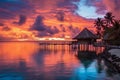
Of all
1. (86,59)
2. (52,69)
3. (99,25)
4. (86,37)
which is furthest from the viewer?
(99,25)

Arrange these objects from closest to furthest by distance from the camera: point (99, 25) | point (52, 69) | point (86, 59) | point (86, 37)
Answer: point (52, 69) → point (86, 59) → point (86, 37) → point (99, 25)

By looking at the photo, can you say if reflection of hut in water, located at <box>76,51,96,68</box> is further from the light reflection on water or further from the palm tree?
the palm tree

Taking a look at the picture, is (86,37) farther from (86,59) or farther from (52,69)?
(52,69)

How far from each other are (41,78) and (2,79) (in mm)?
3327

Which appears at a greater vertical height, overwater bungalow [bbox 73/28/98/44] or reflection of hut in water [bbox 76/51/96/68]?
overwater bungalow [bbox 73/28/98/44]

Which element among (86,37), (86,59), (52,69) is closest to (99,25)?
(86,37)

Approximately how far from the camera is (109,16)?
78438mm

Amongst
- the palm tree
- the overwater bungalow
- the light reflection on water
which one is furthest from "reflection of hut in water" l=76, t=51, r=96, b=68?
the palm tree

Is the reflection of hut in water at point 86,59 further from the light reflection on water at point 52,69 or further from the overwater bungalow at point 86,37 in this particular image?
the overwater bungalow at point 86,37

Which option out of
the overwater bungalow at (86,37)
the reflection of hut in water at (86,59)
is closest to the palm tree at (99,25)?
the overwater bungalow at (86,37)

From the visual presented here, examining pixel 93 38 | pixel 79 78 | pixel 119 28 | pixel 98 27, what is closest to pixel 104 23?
Result: pixel 98 27

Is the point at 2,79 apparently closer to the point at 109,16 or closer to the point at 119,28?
the point at 119,28

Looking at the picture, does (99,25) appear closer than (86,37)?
No

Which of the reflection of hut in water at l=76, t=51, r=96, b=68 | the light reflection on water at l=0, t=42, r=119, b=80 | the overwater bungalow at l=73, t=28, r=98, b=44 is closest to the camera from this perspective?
the light reflection on water at l=0, t=42, r=119, b=80
